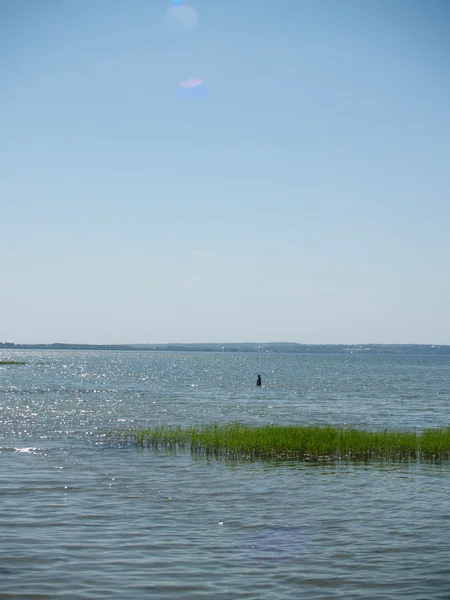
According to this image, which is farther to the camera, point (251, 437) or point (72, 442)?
point (72, 442)

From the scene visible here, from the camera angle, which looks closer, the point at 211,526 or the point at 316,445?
the point at 211,526

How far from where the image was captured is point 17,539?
52.0ft

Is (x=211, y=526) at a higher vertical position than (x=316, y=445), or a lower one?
lower

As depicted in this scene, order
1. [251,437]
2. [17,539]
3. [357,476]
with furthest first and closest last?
[251,437] < [357,476] < [17,539]

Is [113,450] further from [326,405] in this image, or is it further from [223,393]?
[223,393]

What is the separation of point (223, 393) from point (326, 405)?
17.4 metres

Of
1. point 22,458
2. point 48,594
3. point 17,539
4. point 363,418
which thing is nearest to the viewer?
point 48,594

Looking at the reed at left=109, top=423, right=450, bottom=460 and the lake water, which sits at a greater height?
the reed at left=109, top=423, right=450, bottom=460

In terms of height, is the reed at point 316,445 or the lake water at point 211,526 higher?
the reed at point 316,445

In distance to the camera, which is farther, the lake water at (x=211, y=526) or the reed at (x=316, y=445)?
A: the reed at (x=316, y=445)

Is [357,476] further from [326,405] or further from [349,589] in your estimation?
[326,405]

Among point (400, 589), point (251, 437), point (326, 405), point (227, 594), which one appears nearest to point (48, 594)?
point (227, 594)

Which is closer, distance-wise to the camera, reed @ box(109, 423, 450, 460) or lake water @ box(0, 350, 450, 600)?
lake water @ box(0, 350, 450, 600)

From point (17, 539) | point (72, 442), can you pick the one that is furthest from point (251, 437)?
point (17, 539)
